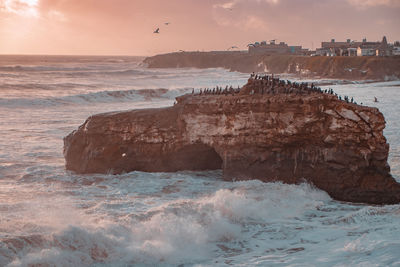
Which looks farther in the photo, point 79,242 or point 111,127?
point 111,127

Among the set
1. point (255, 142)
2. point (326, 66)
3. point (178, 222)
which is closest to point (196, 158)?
point (255, 142)

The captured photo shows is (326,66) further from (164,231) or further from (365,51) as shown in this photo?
(164,231)

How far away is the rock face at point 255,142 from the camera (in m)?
10.8

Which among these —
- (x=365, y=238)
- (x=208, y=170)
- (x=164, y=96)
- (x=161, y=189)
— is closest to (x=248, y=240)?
(x=365, y=238)

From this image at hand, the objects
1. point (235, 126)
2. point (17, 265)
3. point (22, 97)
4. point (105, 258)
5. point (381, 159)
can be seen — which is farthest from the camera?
point (22, 97)

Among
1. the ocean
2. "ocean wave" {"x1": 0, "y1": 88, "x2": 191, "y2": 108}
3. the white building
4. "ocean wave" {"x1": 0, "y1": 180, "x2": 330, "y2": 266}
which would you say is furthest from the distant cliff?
"ocean wave" {"x1": 0, "y1": 180, "x2": 330, "y2": 266}

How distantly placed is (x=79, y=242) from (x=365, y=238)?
16.1ft

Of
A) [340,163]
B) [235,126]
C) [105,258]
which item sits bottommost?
[105,258]

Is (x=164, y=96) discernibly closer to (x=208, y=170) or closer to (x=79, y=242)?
(x=208, y=170)

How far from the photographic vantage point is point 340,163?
11.0 meters

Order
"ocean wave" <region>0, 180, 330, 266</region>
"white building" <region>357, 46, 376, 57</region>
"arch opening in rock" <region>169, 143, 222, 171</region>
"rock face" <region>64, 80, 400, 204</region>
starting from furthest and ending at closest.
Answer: "white building" <region>357, 46, 376, 57</region> < "arch opening in rock" <region>169, 143, 222, 171</region> < "rock face" <region>64, 80, 400, 204</region> < "ocean wave" <region>0, 180, 330, 266</region>

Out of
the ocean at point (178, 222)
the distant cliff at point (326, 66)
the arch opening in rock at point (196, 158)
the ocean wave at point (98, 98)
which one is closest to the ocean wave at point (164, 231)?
the ocean at point (178, 222)

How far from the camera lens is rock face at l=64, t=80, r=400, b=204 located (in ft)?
35.3

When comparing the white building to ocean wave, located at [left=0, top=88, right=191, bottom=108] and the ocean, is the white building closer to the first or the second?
ocean wave, located at [left=0, top=88, right=191, bottom=108]
